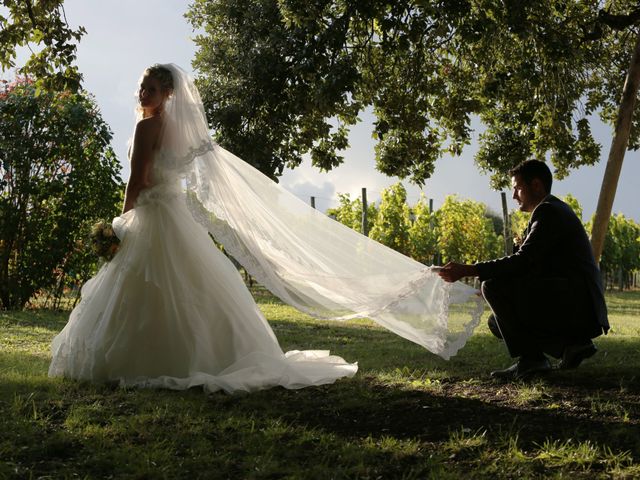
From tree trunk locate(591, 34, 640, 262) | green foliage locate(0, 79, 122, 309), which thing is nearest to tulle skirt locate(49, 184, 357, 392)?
tree trunk locate(591, 34, 640, 262)

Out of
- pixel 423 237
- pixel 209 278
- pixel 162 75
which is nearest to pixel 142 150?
pixel 162 75

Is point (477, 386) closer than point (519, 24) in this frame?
Yes

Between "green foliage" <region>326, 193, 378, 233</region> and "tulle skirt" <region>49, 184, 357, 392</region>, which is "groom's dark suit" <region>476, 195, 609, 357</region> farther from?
"green foliage" <region>326, 193, 378, 233</region>

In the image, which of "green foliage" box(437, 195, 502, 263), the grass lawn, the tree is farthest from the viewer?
"green foliage" box(437, 195, 502, 263)

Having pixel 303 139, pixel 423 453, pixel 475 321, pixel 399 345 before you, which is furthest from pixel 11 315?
pixel 423 453

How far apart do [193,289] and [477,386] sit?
99.4 inches

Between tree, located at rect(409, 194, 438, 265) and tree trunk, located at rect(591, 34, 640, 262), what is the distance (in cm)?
1838

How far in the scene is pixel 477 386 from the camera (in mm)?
5426

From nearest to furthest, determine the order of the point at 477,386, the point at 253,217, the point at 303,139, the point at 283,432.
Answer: the point at 283,432, the point at 477,386, the point at 253,217, the point at 303,139

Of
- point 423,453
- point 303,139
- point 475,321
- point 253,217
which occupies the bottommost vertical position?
point 423,453

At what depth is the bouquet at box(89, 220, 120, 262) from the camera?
580cm

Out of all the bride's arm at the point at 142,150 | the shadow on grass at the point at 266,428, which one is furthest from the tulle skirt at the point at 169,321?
the shadow on grass at the point at 266,428

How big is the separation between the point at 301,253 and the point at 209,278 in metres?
0.83

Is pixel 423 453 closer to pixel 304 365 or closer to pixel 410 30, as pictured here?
pixel 304 365
